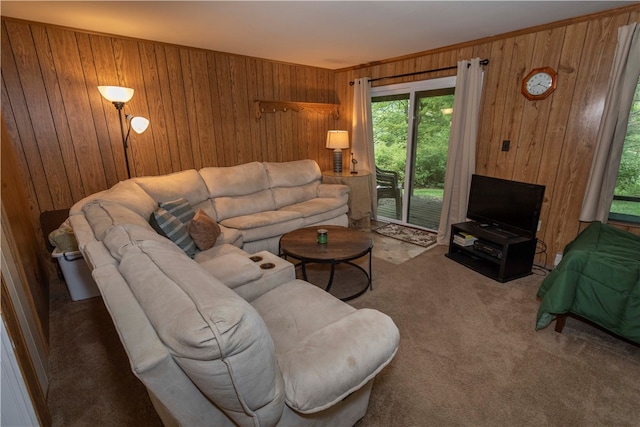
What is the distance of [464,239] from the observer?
3.25m

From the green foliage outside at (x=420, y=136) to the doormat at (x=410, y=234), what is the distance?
1.83 ft

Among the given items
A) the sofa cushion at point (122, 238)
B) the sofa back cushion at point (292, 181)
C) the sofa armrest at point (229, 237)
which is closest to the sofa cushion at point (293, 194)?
the sofa back cushion at point (292, 181)

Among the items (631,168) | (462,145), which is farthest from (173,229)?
(631,168)

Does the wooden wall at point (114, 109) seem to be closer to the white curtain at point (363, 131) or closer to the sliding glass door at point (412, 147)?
the white curtain at point (363, 131)

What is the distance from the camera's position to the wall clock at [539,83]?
2.87m

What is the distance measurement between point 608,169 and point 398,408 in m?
2.67

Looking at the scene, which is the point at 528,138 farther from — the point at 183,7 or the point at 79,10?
the point at 79,10

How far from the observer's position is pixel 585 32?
2.64 meters

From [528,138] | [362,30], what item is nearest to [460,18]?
[362,30]

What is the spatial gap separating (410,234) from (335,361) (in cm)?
325

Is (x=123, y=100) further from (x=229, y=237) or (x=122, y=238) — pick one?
(x=122, y=238)

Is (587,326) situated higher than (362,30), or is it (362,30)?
(362,30)

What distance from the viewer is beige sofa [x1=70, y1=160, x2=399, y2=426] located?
2.64 ft

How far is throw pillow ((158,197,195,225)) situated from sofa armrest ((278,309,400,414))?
186 cm
